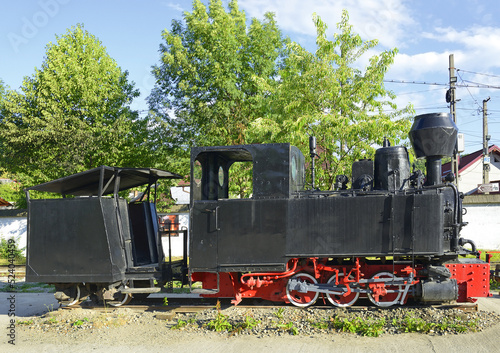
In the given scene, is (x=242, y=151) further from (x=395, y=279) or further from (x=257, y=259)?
(x=395, y=279)

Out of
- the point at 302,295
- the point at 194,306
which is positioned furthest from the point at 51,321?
the point at 302,295

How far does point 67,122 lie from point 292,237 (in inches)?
507

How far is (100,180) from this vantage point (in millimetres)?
6738

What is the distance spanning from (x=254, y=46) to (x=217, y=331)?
44.6 feet

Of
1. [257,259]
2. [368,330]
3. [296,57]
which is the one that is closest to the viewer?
[368,330]

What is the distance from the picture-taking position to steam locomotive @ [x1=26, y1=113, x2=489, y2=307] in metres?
6.40

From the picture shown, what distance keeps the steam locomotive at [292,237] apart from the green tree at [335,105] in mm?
4206

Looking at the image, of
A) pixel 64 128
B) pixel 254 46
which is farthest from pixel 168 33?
pixel 64 128

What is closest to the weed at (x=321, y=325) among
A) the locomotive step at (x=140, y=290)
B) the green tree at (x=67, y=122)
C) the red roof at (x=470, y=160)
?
the locomotive step at (x=140, y=290)

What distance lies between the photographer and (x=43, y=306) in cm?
856

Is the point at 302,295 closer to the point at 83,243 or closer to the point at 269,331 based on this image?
the point at 269,331

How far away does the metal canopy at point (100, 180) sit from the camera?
22.6 ft

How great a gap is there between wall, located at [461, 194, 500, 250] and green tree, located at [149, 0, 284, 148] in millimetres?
10338

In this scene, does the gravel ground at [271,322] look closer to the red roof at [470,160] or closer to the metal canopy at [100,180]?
the metal canopy at [100,180]
